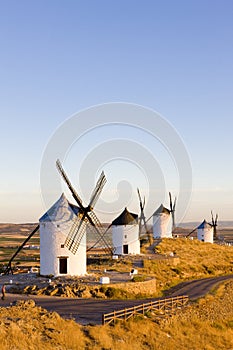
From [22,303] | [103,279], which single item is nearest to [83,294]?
[103,279]

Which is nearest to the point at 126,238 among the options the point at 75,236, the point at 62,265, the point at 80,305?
the point at 62,265

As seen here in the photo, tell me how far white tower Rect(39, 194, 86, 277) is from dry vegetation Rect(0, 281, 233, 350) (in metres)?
12.8

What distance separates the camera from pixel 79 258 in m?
38.1

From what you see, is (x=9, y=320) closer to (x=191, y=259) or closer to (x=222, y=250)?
(x=191, y=259)

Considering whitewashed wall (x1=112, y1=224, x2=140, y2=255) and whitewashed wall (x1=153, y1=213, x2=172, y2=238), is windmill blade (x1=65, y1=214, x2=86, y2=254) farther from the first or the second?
whitewashed wall (x1=153, y1=213, x2=172, y2=238)

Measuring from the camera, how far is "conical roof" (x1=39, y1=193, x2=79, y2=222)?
125 feet

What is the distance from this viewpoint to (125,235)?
2270 inches

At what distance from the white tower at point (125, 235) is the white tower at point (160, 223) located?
16.3 m

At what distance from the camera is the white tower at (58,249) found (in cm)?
3762

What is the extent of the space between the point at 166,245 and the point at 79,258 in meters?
28.7

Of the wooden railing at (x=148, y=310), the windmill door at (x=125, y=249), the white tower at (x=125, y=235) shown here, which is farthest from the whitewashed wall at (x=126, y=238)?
the wooden railing at (x=148, y=310)

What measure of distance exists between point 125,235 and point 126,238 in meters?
0.40

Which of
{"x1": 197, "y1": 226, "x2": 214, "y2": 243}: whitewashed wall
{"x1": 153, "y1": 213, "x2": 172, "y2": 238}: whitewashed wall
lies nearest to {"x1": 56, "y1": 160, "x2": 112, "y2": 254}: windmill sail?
{"x1": 153, "y1": 213, "x2": 172, "y2": 238}: whitewashed wall

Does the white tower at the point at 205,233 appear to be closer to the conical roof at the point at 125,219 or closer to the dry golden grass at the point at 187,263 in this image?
the dry golden grass at the point at 187,263
